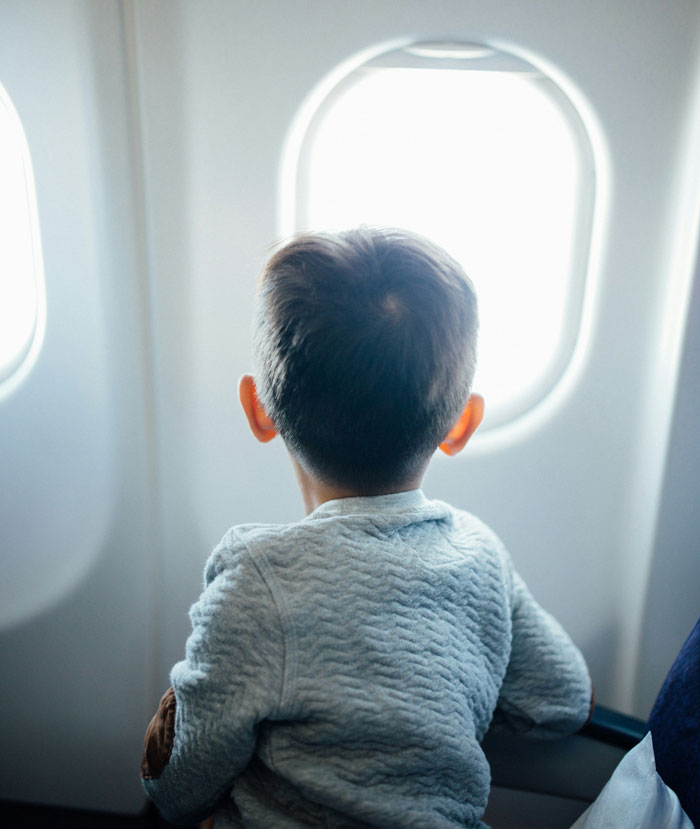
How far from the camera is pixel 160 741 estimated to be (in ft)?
2.35

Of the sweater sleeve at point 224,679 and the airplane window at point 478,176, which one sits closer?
the sweater sleeve at point 224,679

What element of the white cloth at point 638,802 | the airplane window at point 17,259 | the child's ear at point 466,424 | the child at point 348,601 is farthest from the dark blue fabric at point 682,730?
the airplane window at point 17,259

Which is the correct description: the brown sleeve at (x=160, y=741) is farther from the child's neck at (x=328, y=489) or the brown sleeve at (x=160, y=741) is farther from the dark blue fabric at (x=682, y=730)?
the dark blue fabric at (x=682, y=730)

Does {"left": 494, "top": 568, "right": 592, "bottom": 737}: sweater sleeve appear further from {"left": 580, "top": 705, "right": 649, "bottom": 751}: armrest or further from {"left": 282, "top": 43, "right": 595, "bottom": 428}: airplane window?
{"left": 282, "top": 43, "right": 595, "bottom": 428}: airplane window

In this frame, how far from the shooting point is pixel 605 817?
735 millimetres

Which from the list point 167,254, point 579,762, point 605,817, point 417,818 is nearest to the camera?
point 417,818

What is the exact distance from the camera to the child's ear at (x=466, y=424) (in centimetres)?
78

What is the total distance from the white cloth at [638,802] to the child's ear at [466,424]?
377mm

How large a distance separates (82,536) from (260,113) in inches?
26.3

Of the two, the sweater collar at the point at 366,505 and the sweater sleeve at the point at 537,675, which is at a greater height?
the sweater collar at the point at 366,505

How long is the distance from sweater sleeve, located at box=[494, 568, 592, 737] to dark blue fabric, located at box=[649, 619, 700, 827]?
9 centimetres

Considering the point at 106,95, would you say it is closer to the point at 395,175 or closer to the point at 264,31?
the point at 264,31

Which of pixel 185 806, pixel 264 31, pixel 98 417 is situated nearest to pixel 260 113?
pixel 264 31

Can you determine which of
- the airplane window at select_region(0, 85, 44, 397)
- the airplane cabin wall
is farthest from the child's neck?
the airplane window at select_region(0, 85, 44, 397)
